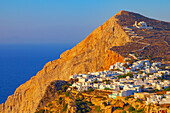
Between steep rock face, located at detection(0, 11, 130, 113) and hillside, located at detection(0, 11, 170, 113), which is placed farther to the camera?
steep rock face, located at detection(0, 11, 130, 113)

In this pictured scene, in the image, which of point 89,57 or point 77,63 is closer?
point 77,63

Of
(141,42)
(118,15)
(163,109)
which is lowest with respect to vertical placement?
(163,109)

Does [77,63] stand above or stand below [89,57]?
below

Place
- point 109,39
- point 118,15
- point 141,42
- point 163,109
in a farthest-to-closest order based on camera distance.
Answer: point 118,15 < point 109,39 < point 141,42 < point 163,109

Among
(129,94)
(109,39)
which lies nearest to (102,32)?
(109,39)

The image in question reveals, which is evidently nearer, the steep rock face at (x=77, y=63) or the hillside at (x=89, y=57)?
the hillside at (x=89, y=57)

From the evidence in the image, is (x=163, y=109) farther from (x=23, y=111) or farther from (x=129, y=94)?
(x=23, y=111)
